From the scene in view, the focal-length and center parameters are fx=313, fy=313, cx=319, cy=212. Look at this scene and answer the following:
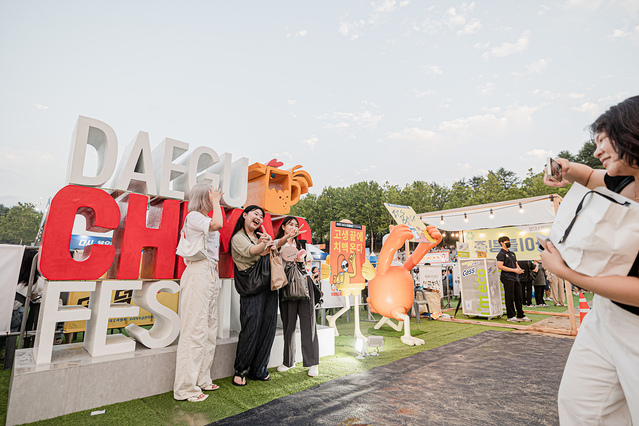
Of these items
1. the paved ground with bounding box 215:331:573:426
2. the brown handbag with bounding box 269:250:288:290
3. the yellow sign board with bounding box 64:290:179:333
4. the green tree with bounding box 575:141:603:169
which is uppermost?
the green tree with bounding box 575:141:603:169

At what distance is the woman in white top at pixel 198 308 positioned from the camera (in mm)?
2938

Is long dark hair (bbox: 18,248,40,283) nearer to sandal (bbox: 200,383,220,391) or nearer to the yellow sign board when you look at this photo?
the yellow sign board

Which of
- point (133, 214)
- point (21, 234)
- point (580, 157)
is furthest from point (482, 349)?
point (21, 234)

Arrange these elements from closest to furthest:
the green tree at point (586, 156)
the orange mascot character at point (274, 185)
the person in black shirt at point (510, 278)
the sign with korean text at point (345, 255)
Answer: the orange mascot character at point (274, 185), the sign with korean text at point (345, 255), the person in black shirt at point (510, 278), the green tree at point (586, 156)

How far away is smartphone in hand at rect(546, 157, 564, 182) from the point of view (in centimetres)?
150

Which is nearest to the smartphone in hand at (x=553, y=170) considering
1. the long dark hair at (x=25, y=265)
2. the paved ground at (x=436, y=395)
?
the paved ground at (x=436, y=395)

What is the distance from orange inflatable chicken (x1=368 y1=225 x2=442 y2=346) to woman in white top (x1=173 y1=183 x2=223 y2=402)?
9.70 ft

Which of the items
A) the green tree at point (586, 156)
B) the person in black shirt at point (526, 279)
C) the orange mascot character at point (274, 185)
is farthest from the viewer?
the green tree at point (586, 156)

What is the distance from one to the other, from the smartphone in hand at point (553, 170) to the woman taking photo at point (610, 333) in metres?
0.19

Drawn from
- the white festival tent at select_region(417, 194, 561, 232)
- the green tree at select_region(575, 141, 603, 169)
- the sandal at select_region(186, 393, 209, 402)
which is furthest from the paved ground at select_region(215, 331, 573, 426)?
the green tree at select_region(575, 141, 603, 169)

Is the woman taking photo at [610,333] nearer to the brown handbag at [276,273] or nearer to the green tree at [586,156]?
the brown handbag at [276,273]

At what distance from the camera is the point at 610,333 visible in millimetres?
1136

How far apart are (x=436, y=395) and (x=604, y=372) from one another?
7.46 ft

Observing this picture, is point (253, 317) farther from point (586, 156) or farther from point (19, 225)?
point (19, 225)
